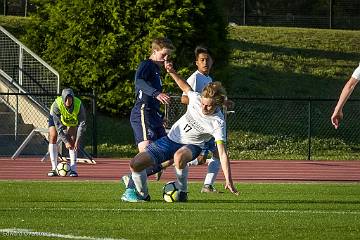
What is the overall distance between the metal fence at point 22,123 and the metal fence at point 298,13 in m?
21.1

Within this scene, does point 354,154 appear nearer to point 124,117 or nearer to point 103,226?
point 124,117

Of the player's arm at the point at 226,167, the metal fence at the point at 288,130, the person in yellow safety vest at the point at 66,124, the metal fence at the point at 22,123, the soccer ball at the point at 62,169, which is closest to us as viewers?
the player's arm at the point at 226,167

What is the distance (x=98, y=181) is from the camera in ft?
67.1

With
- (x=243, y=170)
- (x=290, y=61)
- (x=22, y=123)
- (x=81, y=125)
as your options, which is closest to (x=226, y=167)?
(x=81, y=125)

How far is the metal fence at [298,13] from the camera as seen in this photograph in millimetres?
53750

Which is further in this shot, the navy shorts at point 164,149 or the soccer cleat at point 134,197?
the soccer cleat at point 134,197

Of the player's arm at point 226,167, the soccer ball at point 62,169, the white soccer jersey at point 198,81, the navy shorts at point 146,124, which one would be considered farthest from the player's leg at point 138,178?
the soccer ball at point 62,169

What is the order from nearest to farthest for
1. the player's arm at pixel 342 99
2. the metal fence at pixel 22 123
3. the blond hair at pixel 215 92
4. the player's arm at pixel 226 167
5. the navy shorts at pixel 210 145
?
1. the player's arm at pixel 342 99
2. the player's arm at pixel 226 167
3. the blond hair at pixel 215 92
4. the navy shorts at pixel 210 145
5. the metal fence at pixel 22 123

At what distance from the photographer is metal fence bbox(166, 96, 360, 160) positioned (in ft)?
110

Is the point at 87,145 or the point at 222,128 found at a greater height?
the point at 222,128

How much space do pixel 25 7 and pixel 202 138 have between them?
112 ft

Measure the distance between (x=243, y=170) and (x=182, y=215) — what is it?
517 inches

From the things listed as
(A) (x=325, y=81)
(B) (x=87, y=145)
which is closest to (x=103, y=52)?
(B) (x=87, y=145)

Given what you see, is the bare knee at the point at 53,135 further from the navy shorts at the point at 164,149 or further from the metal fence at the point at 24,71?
the metal fence at the point at 24,71
